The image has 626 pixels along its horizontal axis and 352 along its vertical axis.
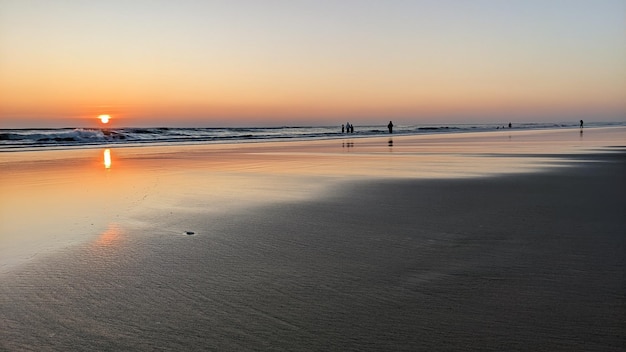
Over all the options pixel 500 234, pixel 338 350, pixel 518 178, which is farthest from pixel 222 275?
pixel 518 178

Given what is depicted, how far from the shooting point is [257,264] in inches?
190

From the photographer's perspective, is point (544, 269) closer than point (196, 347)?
No

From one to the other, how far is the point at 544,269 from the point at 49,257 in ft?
15.2

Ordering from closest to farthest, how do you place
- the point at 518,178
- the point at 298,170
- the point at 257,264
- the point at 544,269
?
the point at 544,269
the point at 257,264
the point at 518,178
the point at 298,170

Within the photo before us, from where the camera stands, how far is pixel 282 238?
5.91 meters

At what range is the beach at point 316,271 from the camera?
3199 millimetres

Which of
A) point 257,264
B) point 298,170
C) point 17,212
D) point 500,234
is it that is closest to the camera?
point 257,264

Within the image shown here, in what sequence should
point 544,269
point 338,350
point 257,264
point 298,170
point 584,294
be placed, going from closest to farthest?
point 338,350 < point 584,294 < point 544,269 < point 257,264 < point 298,170

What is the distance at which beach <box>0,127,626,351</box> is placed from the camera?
126 inches

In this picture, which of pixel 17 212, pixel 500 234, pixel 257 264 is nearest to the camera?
pixel 257 264

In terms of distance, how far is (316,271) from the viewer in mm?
4555

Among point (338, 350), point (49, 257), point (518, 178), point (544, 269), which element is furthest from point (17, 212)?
point (518, 178)

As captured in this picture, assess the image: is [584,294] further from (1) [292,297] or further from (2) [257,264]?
(2) [257,264]

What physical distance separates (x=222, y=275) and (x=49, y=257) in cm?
192
